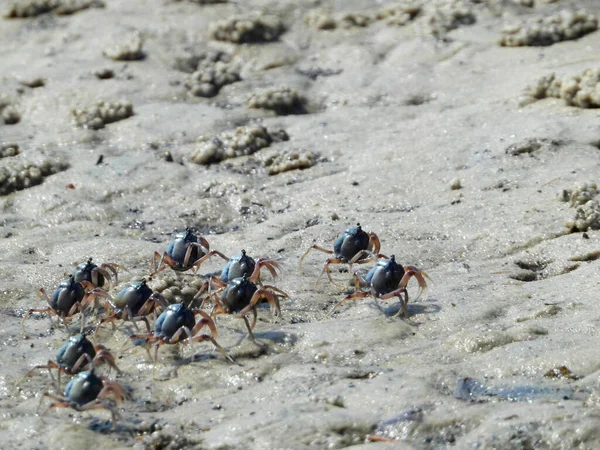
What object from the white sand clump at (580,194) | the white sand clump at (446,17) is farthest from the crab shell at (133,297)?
the white sand clump at (446,17)

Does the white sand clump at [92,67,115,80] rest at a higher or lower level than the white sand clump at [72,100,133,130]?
higher

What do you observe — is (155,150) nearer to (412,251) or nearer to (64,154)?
(64,154)

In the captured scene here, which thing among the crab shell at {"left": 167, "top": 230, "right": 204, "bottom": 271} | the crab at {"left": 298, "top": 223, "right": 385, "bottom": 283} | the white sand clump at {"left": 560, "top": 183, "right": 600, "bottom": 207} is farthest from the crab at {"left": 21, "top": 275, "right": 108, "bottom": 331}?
the white sand clump at {"left": 560, "top": 183, "right": 600, "bottom": 207}

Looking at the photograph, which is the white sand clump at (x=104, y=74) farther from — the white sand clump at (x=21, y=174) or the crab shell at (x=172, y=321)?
the crab shell at (x=172, y=321)

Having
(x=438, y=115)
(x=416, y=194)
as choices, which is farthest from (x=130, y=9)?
(x=416, y=194)

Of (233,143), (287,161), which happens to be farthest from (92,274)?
(233,143)

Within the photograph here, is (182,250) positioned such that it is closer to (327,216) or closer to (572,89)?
(327,216)

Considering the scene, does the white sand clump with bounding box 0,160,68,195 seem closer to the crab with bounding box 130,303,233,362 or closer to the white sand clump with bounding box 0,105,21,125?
the white sand clump with bounding box 0,105,21,125
